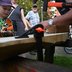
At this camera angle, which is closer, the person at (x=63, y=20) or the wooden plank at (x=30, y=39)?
the wooden plank at (x=30, y=39)

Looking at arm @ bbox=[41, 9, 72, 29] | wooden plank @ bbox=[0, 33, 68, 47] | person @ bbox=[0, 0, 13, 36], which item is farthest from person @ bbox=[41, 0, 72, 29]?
person @ bbox=[0, 0, 13, 36]

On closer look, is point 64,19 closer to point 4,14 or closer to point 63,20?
point 63,20

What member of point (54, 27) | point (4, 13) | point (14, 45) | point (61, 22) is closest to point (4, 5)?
point (4, 13)

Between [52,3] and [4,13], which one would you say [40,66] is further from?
[4,13]

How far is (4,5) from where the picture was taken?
11.8ft

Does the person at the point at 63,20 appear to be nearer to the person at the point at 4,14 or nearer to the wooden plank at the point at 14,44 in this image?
the wooden plank at the point at 14,44

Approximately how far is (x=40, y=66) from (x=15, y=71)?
19cm

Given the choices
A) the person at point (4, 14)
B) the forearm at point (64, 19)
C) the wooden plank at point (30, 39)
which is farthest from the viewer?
the person at point (4, 14)

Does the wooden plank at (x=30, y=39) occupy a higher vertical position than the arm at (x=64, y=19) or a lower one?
lower

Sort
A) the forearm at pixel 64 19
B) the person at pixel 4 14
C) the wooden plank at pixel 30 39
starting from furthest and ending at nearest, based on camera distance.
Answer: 1. the person at pixel 4 14
2. the forearm at pixel 64 19
3. the wooden plank at pixel 30 39

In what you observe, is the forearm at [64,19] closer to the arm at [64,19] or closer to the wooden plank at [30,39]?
the arm at [64,19]

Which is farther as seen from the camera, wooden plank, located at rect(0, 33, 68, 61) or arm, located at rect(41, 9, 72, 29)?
arm, located at rect(41, 9, 72, 29)

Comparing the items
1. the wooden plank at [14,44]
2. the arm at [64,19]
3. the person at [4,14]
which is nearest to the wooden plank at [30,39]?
the wooden plank at [14,44]

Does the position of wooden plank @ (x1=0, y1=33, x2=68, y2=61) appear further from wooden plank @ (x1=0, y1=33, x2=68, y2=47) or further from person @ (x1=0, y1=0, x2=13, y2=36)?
person @ (x1=0, y1=0, x2=13, y2=36)
